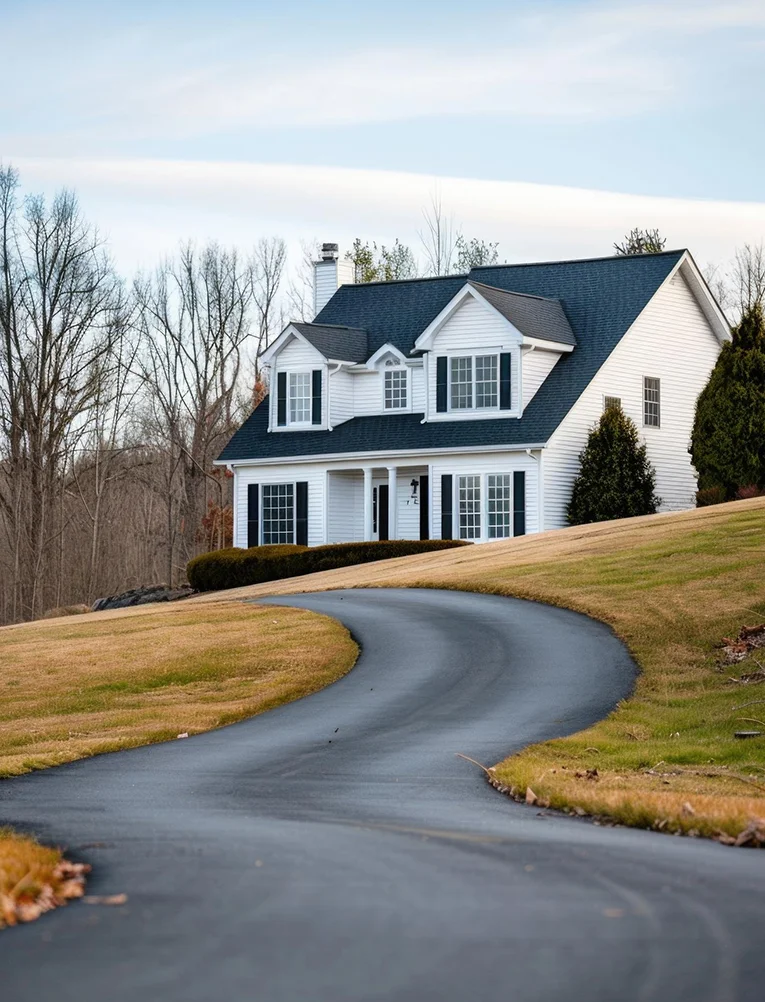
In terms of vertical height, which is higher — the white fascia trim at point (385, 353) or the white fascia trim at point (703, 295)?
the white fascia trim at point (703, 295)

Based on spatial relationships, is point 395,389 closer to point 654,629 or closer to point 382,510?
point 382,510

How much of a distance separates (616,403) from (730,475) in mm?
4356

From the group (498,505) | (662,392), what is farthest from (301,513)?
(662,392)

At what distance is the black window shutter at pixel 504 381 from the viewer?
38344mm

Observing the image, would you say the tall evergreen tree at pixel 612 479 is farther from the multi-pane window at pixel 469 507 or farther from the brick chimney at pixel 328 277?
the brick chimney at pixel 328 277

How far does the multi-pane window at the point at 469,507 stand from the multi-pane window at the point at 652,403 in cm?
580

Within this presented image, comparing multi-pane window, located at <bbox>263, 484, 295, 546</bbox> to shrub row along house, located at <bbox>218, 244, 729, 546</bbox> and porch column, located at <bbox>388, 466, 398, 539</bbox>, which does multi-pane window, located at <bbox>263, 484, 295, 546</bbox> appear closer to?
shrub row along house, located at <bbox>218, 244, 729, 546</bbox>

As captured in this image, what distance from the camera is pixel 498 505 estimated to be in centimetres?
3784

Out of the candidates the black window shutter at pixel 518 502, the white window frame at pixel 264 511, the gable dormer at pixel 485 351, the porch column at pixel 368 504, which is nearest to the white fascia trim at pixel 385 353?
the gable dormer at pixel 485 351

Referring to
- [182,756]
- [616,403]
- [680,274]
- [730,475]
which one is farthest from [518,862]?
[680,274]

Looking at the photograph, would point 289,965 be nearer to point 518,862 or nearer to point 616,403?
point 518,862

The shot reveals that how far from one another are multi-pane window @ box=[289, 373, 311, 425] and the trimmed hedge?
4.86 metres

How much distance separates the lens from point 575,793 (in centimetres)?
1067

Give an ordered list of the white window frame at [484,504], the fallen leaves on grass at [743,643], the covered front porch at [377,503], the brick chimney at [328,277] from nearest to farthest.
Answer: the fallen leaves on grass at [743,643]
the white window frame at [484,504]
the covered front porch at [377,503]
the brick chimney at [328,277]
